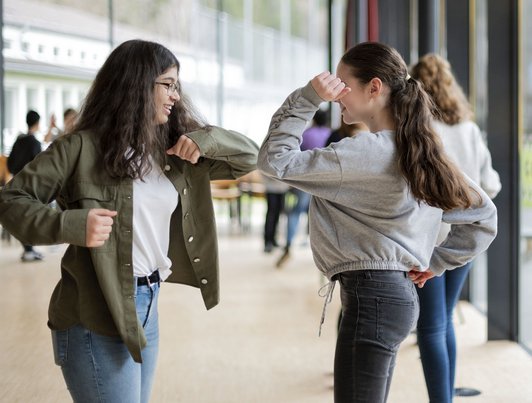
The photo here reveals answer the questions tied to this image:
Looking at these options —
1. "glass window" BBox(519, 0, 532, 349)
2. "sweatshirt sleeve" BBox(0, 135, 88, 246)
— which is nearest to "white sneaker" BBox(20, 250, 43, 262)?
"glass window" BBox(519, 0, 532, 349)

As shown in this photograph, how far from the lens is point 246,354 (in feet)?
16.0

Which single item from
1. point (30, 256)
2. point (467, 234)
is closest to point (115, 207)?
point (467, 234)

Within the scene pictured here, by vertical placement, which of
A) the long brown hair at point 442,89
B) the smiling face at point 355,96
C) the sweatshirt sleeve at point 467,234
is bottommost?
the sweatshirt sleeve at point 467,234

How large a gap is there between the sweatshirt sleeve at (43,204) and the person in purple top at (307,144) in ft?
20.0

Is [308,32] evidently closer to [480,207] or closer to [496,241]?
[496,241]

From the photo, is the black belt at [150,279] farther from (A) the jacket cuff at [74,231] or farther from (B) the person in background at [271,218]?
(B) the person in background at [271,218]

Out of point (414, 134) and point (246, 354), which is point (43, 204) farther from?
point (246, 354)

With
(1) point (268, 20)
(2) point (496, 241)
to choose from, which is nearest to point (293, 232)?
(2) point (496, 241)

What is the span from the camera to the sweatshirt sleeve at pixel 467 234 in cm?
239

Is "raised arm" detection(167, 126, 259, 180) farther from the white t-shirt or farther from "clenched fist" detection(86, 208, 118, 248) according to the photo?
"clenched fist" detection(86, 208, 118, 248)

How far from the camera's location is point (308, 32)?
17281 mm

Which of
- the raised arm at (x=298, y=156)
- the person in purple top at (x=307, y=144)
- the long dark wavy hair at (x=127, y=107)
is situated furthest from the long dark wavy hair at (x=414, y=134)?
the person in purple top at (x=307, y=144)

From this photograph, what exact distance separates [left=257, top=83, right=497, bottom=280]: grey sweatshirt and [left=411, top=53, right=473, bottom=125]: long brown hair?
4.25 ft

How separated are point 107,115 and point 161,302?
14.6ft
